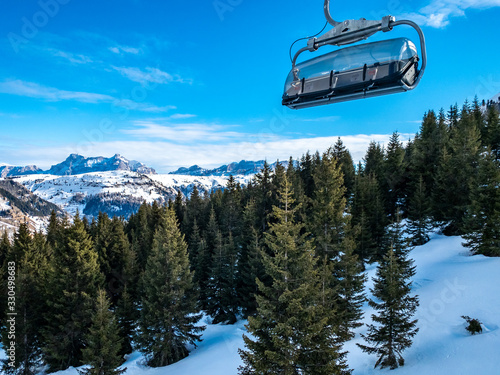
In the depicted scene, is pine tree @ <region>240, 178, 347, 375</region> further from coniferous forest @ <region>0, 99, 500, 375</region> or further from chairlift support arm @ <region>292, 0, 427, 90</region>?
chairlift support arm @ <region>292, 0, 427, 90</region>

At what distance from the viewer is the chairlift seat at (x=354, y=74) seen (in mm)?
4898

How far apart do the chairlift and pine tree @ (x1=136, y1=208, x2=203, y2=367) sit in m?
20.3

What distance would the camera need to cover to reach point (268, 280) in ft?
86.3

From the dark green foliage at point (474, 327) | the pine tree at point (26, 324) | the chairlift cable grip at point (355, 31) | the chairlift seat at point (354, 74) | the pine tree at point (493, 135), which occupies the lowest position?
the pine tree at point (26, 324)

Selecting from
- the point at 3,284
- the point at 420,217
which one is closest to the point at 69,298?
the point at 3,284

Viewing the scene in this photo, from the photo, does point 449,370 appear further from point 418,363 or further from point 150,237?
point 150,237

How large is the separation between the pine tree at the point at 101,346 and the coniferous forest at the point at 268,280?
0.25ft

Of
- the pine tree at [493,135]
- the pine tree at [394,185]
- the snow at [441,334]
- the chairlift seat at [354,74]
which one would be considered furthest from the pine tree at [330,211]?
the pine tree at [493,135]

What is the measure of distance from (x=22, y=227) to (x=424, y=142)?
59958 millimetres

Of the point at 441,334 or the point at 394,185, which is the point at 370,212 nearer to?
the point at 394,185

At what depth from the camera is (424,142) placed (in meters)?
47.4

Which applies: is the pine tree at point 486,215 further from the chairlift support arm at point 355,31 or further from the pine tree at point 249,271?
the chairlift support arm at point 355,31

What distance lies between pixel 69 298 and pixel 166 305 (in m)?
8.48

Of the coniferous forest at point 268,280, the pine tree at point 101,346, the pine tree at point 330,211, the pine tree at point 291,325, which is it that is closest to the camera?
the pine tree at point 291,325
